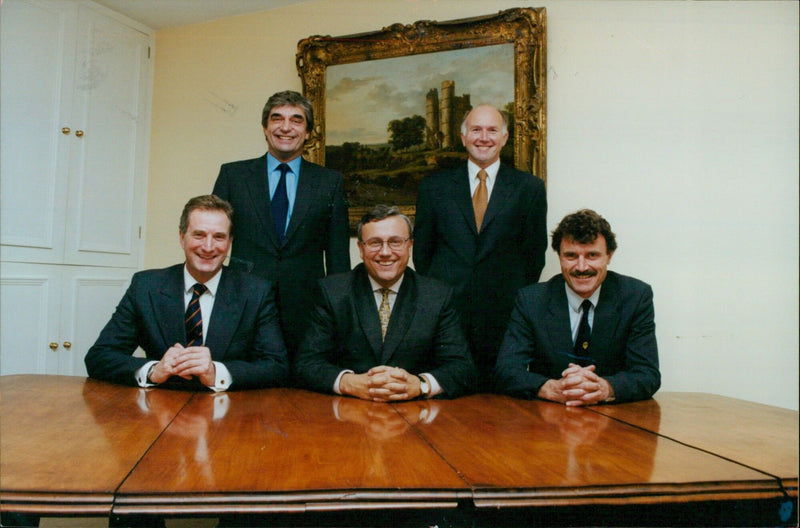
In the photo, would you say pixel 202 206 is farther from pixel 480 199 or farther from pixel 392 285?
pixel 480 199

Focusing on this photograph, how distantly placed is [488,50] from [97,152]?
9.55 feet

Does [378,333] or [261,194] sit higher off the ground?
[261,194]

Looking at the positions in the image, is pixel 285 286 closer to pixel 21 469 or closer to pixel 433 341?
pixel 433 341

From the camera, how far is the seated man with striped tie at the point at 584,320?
2260 mm

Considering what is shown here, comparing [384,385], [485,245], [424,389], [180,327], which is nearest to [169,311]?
[180,327]

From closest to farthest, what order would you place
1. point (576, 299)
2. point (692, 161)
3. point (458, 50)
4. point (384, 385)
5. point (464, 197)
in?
1. point (384, 385)
2. point (576, 299)
3. point (464, 197)
4. point (692, 161)
5. point (458, 50)

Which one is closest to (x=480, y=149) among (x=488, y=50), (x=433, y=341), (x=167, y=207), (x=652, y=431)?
(x=433, y=341)

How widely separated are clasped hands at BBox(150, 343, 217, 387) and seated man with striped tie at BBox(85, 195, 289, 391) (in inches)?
4.2

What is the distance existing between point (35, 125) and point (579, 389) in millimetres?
3861

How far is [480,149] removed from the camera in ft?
9.31

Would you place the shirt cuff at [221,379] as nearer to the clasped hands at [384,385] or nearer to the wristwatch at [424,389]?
the clasped hands at [384,385]

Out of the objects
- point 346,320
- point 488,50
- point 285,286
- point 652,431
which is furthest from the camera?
point 488,50

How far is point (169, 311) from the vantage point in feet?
7.49

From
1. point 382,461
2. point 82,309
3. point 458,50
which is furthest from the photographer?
point 82,309
